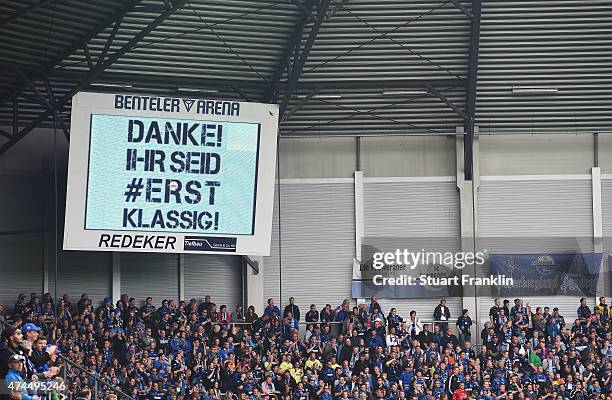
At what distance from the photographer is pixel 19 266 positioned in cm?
3359

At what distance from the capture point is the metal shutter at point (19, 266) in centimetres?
3334

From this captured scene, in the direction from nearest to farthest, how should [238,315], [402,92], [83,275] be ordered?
[402,92]
[83,275]
[238,315]

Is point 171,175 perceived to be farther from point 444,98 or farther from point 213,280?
point 444,98

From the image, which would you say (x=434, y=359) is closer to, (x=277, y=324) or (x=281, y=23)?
(x=277, y=324)

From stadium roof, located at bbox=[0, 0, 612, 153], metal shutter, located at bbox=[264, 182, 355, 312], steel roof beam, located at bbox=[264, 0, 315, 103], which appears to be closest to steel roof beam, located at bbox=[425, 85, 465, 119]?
stadium roof, located at bbox=[0, 0, 612, 153]

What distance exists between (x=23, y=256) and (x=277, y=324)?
684 cm

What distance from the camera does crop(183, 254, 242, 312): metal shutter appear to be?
1403 inches

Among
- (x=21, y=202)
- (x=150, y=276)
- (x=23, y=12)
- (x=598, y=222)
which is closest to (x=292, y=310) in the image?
(x=150, y=276)

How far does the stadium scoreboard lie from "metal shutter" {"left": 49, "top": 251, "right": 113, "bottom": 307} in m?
3.75

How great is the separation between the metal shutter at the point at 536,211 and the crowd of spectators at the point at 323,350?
2078mm

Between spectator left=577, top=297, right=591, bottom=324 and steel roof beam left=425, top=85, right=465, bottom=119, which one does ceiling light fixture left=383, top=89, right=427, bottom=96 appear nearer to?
steel roof beam left=425, top=85, right=465, bottom=119

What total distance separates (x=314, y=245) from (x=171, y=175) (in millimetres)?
6361

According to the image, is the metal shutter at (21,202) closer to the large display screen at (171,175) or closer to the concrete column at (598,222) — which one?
the large display screen at (171,175)

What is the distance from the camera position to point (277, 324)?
3378 centimetres
